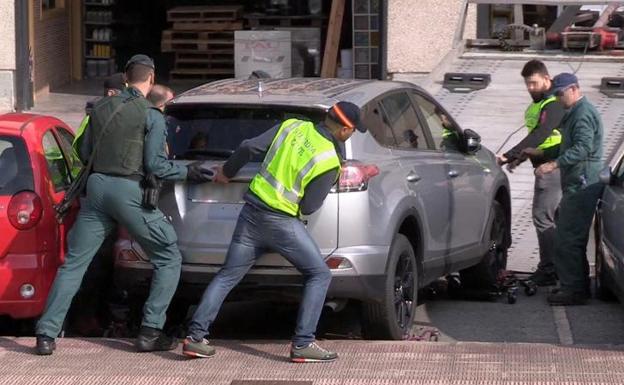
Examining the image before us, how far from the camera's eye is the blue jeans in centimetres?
720

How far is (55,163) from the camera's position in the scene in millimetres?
8273

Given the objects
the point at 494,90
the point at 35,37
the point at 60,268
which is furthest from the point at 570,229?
the point at 35,37

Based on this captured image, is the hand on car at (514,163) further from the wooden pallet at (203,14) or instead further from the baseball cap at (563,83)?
the wooden pallet at (203,14)

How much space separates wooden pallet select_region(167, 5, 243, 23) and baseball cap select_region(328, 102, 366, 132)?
14656 millimetres

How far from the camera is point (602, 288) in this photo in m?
9.83

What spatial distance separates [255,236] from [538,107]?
3817 millimetres

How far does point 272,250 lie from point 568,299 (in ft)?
10.6

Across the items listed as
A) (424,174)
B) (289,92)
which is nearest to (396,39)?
(424,174)

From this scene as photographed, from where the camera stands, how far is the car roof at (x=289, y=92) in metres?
7.79

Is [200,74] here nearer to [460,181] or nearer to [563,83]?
[563,83]

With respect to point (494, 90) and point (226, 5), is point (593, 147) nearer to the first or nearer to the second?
point (494, 90)

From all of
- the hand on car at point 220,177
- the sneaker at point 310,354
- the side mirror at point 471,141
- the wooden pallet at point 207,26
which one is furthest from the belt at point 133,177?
the wooden pallet at point 207,26

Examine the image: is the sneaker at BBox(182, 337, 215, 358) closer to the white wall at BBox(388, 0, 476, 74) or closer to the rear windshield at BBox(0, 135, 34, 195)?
the rear windshield at BBox(0, 135, 34, 195)

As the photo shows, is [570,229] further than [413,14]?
No
